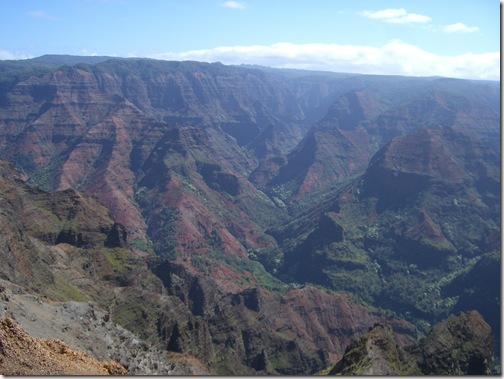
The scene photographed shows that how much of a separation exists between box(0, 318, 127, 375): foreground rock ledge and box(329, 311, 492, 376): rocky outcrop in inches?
1163

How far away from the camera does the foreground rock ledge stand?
27.8 metres

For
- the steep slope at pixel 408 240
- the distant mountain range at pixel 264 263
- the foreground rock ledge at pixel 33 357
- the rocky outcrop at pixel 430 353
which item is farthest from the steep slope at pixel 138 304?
the steep slope at pixel 408 240

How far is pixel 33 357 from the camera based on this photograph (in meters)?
29.0

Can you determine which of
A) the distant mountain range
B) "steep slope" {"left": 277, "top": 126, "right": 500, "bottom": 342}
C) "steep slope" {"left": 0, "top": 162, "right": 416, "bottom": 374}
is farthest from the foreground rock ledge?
"steep slope" {"left": 277, "top": 126, "right": 500, "bottom": 342}

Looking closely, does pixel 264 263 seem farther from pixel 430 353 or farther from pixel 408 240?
pixel 430 353

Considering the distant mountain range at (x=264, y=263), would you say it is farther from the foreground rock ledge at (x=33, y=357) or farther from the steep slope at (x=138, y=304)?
the foreground rock ledge at (x=33, y=357)

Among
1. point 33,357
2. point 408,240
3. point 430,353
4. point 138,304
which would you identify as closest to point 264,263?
point 408,240

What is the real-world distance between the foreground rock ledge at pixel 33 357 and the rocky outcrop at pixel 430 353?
29.6 metres

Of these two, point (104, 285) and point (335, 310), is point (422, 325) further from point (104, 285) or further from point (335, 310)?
point (104, 285)

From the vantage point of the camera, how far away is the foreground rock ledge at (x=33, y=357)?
27.8 m

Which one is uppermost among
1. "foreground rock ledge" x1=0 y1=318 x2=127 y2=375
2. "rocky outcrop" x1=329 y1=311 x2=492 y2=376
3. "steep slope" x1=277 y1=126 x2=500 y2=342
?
"foreground rock ledge" x1=0 y1=318 x2=127 y2=375

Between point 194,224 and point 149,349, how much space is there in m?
125

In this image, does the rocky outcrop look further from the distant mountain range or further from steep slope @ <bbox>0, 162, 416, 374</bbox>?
the distant mountain range

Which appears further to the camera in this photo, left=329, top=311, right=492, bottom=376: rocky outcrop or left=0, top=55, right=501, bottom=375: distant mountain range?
left=0, top=55, right=501, bottom=375: distant mountain range
